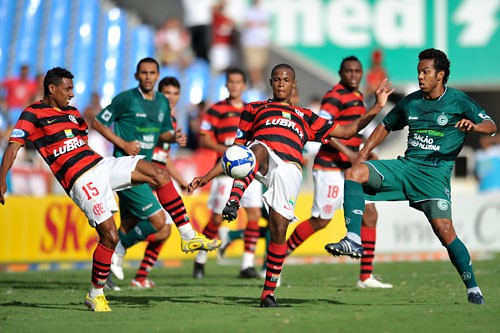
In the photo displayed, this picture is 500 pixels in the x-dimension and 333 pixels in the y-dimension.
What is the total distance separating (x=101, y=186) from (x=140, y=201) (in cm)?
210

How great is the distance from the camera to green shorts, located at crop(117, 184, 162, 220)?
38.8ft

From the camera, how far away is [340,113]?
1253 centimetres

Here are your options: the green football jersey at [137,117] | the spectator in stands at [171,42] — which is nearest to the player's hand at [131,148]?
the green football jersey at [137,117]

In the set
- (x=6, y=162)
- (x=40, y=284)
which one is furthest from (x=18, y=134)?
(x=40, y=284)

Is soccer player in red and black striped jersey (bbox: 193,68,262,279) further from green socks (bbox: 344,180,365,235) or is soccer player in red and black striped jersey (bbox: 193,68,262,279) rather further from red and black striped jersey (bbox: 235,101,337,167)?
green socks (bbox: 344,180,365,235)

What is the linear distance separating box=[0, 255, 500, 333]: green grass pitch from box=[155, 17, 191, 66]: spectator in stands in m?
11.7

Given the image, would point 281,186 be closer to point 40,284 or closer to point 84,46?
point 40,284

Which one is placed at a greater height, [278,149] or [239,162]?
[278,149]

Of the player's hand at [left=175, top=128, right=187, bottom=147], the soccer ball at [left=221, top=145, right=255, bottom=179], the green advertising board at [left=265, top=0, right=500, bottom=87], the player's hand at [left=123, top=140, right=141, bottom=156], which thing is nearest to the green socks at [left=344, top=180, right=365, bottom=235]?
the soccer ball at [left=221, top=145, right=255, bottom=179]

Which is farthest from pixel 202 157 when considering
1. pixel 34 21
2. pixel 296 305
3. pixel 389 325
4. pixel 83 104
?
pixel 389 325

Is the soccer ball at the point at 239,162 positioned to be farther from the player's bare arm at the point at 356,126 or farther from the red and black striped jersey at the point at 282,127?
the player's bare arm at the point at 356,126

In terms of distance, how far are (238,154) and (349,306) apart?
6.28 feet

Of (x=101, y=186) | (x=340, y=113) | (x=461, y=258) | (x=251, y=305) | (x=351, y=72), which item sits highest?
(x=351, y=72)

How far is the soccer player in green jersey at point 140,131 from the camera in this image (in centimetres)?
1184
